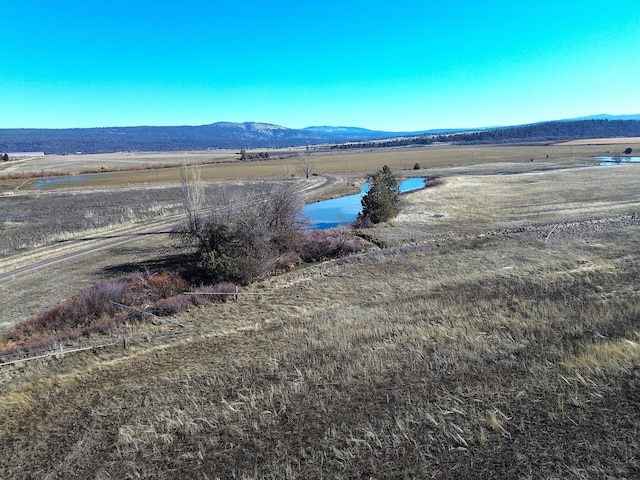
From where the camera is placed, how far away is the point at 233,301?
2148 cm

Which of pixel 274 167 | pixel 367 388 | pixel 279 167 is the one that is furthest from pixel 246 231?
pixel 274 167

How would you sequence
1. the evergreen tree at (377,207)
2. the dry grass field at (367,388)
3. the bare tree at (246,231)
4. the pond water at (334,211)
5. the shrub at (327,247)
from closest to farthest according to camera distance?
the dry grass field at (367,388)
the bare tree at (246,231)
the shrub at (327,247)
the evergreen tree at (377,207)
the pond water at (334,211)

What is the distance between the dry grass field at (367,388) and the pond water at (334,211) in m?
21.7

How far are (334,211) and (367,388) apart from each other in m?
41.4

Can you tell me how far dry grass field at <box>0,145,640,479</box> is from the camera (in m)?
9.41

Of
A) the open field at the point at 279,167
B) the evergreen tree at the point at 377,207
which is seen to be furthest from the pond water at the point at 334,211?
the open field at the point at 279,167

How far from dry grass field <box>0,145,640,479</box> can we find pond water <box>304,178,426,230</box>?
21.7 meters

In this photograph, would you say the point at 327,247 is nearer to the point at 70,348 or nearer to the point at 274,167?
the point at 70,348

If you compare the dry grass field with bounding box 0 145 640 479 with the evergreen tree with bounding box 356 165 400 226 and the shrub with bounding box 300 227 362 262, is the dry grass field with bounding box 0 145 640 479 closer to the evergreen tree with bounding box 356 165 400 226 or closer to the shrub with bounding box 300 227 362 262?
the shrub with bounding box 300 227 362 262

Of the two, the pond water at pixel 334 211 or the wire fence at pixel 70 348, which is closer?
the wire fence at pixel 70 348

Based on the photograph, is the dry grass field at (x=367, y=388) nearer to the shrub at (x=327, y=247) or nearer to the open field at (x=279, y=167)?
the shrub at (x=327, y=247)

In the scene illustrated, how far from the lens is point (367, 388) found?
1211cm

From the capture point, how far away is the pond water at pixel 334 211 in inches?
1766

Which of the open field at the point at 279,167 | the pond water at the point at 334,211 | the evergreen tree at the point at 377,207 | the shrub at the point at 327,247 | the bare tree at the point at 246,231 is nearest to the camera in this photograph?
the bare tree at the point at 246,231
